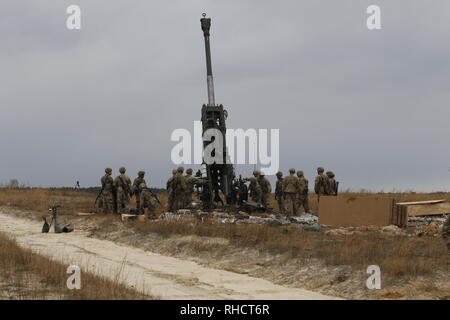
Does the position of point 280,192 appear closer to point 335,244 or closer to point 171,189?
point 171,189

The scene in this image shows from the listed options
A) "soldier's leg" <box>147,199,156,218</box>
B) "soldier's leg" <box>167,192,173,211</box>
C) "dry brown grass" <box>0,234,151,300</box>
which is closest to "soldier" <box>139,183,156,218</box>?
"soldier's leg" <box>147,199,156,218</box>

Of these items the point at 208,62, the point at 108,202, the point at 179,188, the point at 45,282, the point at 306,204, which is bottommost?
the point at 45,282

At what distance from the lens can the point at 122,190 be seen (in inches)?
976

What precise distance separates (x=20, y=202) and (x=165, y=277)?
20.4 m

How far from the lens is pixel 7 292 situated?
36.0ft

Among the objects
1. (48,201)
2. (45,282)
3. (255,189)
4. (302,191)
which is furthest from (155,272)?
(48,201)

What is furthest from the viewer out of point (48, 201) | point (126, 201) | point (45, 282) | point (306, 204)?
point (48, 201)

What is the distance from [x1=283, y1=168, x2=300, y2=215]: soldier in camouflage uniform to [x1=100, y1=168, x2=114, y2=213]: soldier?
5.91m

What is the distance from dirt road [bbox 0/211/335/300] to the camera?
40.4 ft

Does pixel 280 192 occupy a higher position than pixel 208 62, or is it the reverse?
pixel 208 62

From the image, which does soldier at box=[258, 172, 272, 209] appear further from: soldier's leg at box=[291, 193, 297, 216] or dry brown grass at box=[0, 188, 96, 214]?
dry brown grass at box=[0, 188, 96, 214]

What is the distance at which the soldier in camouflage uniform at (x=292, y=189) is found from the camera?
2545 cm

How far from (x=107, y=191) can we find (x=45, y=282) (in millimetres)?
13318
